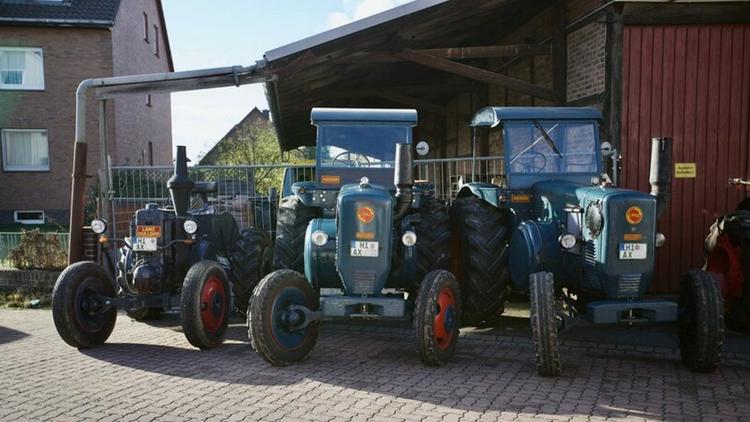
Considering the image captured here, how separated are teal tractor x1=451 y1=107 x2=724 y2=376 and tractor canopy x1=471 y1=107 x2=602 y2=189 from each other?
0.01m

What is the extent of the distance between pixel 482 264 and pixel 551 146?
1.60 metres

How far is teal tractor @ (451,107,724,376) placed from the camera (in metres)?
4.92

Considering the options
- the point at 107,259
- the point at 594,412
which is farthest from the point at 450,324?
the point at 107,259

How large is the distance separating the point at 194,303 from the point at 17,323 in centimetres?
327

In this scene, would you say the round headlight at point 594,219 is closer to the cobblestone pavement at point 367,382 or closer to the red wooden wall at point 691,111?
the cobblestone pavement at point 367,382

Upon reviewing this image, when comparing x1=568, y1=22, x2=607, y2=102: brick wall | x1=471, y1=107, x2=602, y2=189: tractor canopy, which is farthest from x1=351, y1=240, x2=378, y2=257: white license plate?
x1=568, y1=22, x2=607, y2=102: brick wall

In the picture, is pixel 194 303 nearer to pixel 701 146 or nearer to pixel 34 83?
pixel 701 146

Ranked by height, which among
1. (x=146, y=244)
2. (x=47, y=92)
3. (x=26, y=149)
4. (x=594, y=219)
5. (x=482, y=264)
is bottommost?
(x=482, y=264)

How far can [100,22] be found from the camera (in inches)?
712

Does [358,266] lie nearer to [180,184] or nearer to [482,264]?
[482,264]

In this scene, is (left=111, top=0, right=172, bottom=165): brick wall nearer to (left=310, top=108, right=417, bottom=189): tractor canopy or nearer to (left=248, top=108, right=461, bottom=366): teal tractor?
(left=310, top=108, right=417, bottom=189): tractor canopy

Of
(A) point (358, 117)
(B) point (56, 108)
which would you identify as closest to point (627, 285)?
(A) point (358, 117)

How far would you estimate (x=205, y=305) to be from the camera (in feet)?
19.3

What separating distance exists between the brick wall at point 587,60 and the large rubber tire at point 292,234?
4.41 meters
